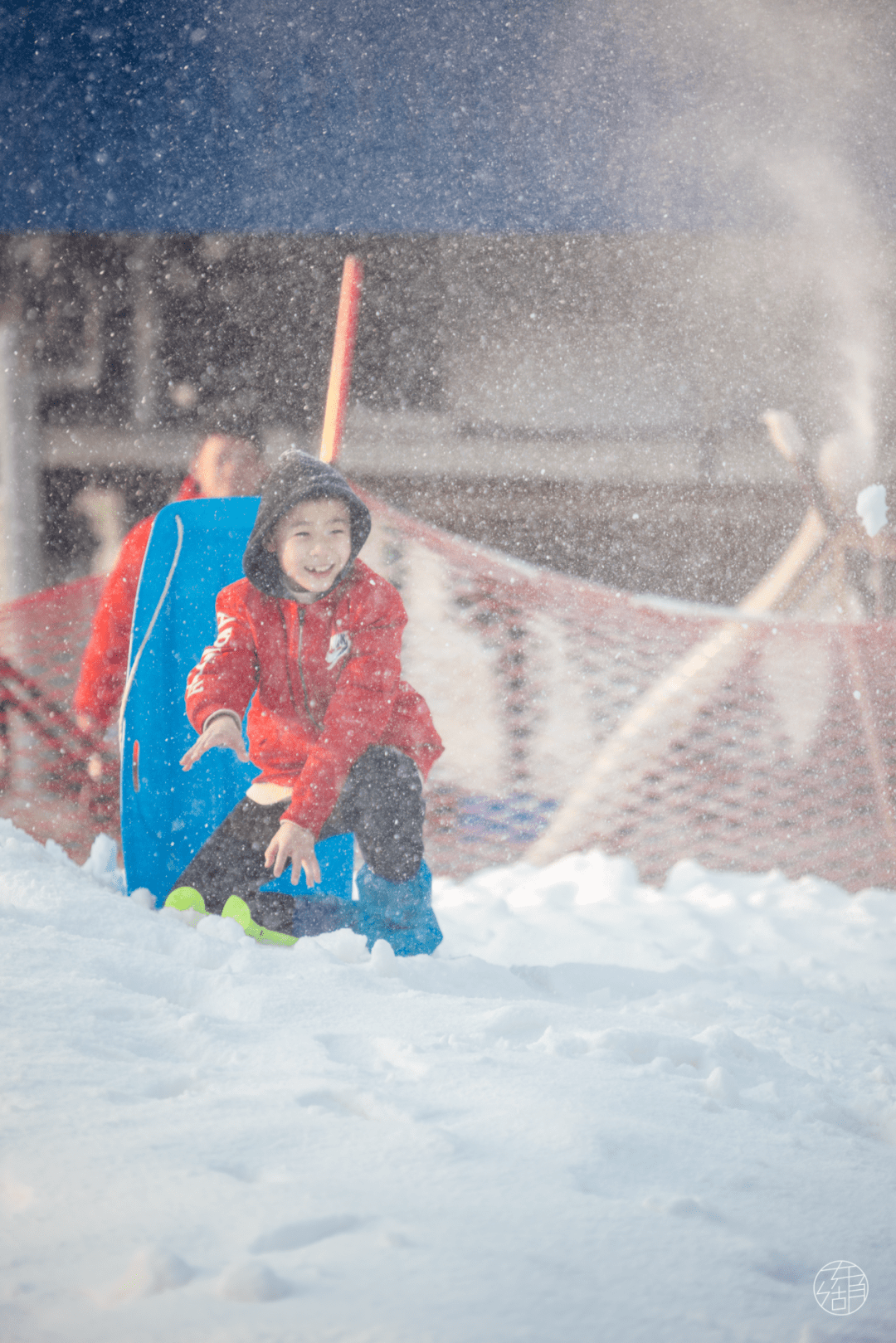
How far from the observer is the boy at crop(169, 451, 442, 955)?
151 cm

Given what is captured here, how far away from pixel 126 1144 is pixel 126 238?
2928 mm

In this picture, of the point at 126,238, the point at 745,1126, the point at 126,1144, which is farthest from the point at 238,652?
the point at 126,238

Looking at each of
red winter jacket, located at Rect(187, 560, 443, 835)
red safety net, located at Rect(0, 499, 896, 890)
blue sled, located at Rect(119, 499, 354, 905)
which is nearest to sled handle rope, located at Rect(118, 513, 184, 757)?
blue sled, located at Rect(119, 499, 354, 905)

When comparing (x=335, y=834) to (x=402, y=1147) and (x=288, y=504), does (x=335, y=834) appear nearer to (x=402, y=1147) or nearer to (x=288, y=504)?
(x=288, y=504)

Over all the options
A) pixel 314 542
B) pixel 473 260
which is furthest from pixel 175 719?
pixel 473 260

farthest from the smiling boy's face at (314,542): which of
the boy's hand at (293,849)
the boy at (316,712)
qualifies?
the boy's hand at (293,849)

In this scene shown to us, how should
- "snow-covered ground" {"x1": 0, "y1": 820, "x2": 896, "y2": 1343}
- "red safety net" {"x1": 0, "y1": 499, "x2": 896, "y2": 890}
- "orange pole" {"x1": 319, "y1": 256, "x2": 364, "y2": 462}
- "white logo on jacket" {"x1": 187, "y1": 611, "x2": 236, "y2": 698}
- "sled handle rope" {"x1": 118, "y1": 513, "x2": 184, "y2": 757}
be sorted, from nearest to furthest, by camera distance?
"snow-covered ground" {"x1": 0, "y1": 820, "x2": 896, "y2": 1343}, "white logo on jacket" {"x1": 187, "y1": 611, "x2": 236, "y2": 698}, "sled handle rope" {"x1": 118, "y1": 513, "x2": 184, "y2": 757}, "orange pole" {"x1": 319, "y1": 256, "x2": 364, "y2": 462}, "red safety net" {"x1": 0, "y1": 499, "x2": 896, "y2": 890}

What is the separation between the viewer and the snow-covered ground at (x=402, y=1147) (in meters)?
0.65

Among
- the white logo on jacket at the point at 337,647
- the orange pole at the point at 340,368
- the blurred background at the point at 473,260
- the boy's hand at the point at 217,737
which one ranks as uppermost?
the blurred background at the point at 473,260

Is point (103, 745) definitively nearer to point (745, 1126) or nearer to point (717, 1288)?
point (745, 1126)

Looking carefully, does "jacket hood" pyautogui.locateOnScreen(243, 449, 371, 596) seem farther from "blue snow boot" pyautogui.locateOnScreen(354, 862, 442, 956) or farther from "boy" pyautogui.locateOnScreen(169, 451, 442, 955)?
"blue snow boot" pyautogui.locateOnScreen(354, 862, 442, 956)

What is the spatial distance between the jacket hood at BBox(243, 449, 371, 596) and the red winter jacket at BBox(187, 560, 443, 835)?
0.03 metres

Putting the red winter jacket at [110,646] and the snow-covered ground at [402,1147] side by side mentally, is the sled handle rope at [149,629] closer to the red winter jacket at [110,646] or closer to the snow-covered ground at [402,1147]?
the snow-covered ground at [402,1147]

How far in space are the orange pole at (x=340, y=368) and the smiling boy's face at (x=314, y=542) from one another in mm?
368
